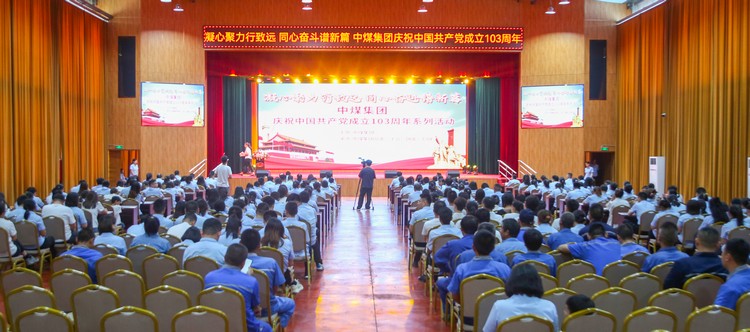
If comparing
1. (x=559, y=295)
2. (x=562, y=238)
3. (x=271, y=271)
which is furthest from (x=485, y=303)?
(x=562, y=238)

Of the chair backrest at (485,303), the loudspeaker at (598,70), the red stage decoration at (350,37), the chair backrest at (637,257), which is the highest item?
the red stage decoration at (350,37)

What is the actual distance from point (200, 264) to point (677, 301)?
3.74m

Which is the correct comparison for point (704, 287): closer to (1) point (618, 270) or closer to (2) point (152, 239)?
(1) point (618, 270)

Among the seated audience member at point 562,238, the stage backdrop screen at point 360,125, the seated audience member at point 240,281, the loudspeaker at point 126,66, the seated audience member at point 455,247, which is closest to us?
the seated audience member at point 240,281

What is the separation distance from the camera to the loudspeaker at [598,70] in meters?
21.6

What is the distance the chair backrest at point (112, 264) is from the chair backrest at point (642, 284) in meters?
4.03

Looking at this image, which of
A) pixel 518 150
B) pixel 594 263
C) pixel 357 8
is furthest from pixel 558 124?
pixel 594 263

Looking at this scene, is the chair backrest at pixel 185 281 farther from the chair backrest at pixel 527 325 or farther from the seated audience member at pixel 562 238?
the seated audience member at pixel 562 238

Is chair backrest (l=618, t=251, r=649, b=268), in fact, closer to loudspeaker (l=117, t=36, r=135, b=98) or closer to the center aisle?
the center aisle

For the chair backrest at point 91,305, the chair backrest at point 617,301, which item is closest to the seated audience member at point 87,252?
the chair backrest at point 91,305

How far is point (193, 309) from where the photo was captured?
4.39 meters

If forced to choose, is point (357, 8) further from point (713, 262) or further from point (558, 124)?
point (713, 262)

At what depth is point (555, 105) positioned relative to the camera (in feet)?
70.3

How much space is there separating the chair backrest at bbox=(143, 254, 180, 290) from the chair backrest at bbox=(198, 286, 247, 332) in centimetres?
143
